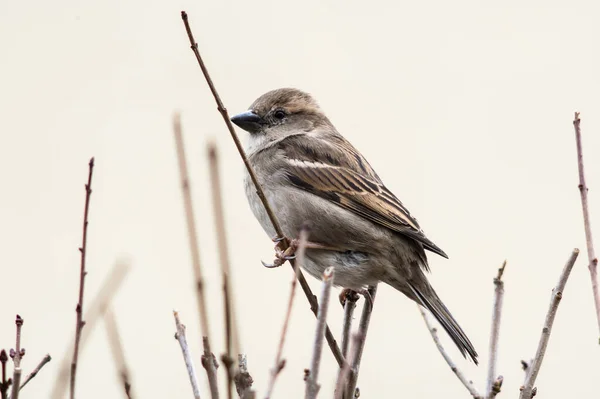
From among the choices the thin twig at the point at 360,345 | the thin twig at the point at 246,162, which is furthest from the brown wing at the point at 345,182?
the thin twig at the point at 246,162

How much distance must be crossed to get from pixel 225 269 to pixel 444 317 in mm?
2123

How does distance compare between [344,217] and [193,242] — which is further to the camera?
[344,217]

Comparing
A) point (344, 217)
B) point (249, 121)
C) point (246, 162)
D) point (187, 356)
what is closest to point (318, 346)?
point (187, 356)

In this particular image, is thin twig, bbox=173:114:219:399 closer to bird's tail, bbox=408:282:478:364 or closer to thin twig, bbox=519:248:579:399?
thin twig, bbox=519:248:579:399

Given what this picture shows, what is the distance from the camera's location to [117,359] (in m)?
1.37

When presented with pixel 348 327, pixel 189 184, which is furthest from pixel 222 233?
pixel 348 327

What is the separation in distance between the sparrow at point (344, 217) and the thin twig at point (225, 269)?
193 centimetres

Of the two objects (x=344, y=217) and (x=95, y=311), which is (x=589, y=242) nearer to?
(x=95, y=311)

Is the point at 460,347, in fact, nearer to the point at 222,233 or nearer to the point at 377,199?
the point at 377,199

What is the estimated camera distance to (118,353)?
1.34m

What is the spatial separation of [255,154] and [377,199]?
0.66 metres

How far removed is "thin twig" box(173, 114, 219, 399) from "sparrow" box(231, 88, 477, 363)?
1859 millimetres

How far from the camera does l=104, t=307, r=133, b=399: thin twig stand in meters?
1.34

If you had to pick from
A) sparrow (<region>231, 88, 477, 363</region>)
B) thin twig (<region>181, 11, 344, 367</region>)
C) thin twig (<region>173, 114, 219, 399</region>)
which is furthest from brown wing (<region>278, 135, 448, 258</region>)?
thin twig (<region>173, 114, 219, 399</region>)
